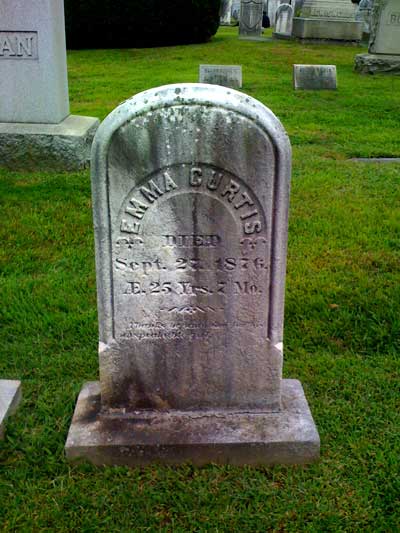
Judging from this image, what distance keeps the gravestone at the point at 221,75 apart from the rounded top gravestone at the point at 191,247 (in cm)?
804

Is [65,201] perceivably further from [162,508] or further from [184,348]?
[162,508]

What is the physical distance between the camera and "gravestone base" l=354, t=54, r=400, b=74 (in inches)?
486

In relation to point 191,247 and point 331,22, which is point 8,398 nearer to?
point 191,247

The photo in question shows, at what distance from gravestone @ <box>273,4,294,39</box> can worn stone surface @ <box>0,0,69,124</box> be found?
13753 mm

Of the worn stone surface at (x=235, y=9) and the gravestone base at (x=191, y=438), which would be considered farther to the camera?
the worn stone surface at (x=235, y=9)

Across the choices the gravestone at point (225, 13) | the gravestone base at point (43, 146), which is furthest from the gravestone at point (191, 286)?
the gravestone at point (225, 13)

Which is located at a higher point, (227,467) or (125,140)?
(125,140)

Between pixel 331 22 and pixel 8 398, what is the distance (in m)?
15.9

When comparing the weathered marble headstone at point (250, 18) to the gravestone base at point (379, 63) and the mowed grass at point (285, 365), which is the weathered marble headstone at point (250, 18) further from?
the mowed grass at point (285, 365)

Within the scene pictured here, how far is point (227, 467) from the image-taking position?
100 inches

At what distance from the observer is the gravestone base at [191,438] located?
2531 mm

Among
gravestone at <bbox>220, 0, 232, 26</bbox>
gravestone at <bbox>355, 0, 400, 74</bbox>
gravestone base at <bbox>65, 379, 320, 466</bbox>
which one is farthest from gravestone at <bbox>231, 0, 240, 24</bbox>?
gravestone base at <bbox>65, 379, 320, 466</bbox>

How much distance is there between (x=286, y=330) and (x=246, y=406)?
2.94 ft

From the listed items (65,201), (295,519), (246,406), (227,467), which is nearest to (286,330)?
(246,406)
